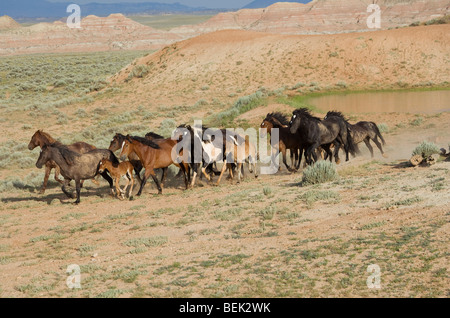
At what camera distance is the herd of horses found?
595 inches

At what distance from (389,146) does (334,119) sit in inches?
208

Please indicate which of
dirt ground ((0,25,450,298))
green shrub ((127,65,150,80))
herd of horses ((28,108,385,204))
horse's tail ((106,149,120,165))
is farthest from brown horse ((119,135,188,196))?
green shrub ((127,65,150,80))

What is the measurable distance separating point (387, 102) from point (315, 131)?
17050mm

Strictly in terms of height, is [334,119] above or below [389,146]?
above

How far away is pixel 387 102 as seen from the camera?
103ft

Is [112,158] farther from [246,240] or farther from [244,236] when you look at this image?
[246,240]

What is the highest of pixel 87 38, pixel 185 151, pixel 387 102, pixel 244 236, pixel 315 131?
pixel 87 38

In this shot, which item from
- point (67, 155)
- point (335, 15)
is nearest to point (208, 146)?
point (67, 155)

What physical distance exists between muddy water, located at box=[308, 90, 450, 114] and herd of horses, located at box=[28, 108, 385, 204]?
12.2 m

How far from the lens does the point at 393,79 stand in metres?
36.8

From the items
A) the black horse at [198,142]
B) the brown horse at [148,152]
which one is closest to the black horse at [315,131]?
the black horse at [198,142]

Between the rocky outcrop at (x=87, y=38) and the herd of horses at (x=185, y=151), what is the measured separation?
107149 millimetres
